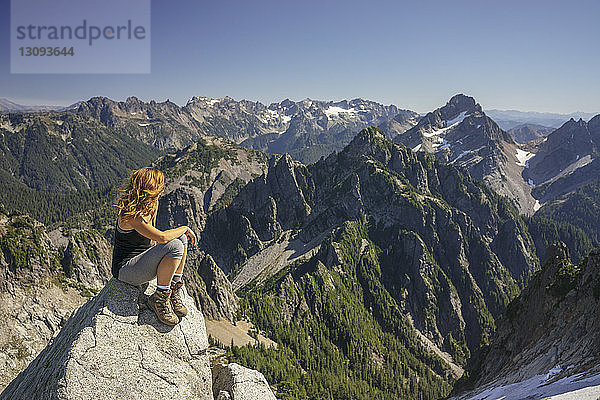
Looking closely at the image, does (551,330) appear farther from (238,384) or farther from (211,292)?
(211,292)

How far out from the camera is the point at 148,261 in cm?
1224

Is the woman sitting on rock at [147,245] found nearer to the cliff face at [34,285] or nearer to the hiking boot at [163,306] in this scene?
the hiking boot at [163,306]

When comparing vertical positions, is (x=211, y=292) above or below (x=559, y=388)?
below

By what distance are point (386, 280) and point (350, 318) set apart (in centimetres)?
4179

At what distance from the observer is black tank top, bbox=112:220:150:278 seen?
1248 centimetres

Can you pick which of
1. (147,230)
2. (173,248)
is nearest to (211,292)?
(173,248)

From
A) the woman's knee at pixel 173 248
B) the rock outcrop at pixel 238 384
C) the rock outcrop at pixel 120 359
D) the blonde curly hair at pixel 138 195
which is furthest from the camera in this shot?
the rock outcrop at pixel 238 384

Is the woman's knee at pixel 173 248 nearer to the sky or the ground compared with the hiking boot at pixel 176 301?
nearer to the sky

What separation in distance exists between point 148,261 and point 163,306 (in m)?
1.77

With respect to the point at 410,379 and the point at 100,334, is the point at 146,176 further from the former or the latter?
the point at 410,379

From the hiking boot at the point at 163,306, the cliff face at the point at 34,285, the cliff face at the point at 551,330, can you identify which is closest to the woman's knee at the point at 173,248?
the hiking boot at the point at 163,306

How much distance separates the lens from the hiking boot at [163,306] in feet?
40.2

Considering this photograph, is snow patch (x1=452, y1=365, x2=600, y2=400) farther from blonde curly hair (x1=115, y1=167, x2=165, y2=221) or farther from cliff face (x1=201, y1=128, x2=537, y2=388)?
cliff face (x1=201, y1=128, x2=537, y2=388)

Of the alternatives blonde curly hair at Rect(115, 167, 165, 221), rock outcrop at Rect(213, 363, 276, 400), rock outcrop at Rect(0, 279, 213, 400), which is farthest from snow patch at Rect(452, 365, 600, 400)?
blonde curly hair at Rect(115, 167, 165, 221)
